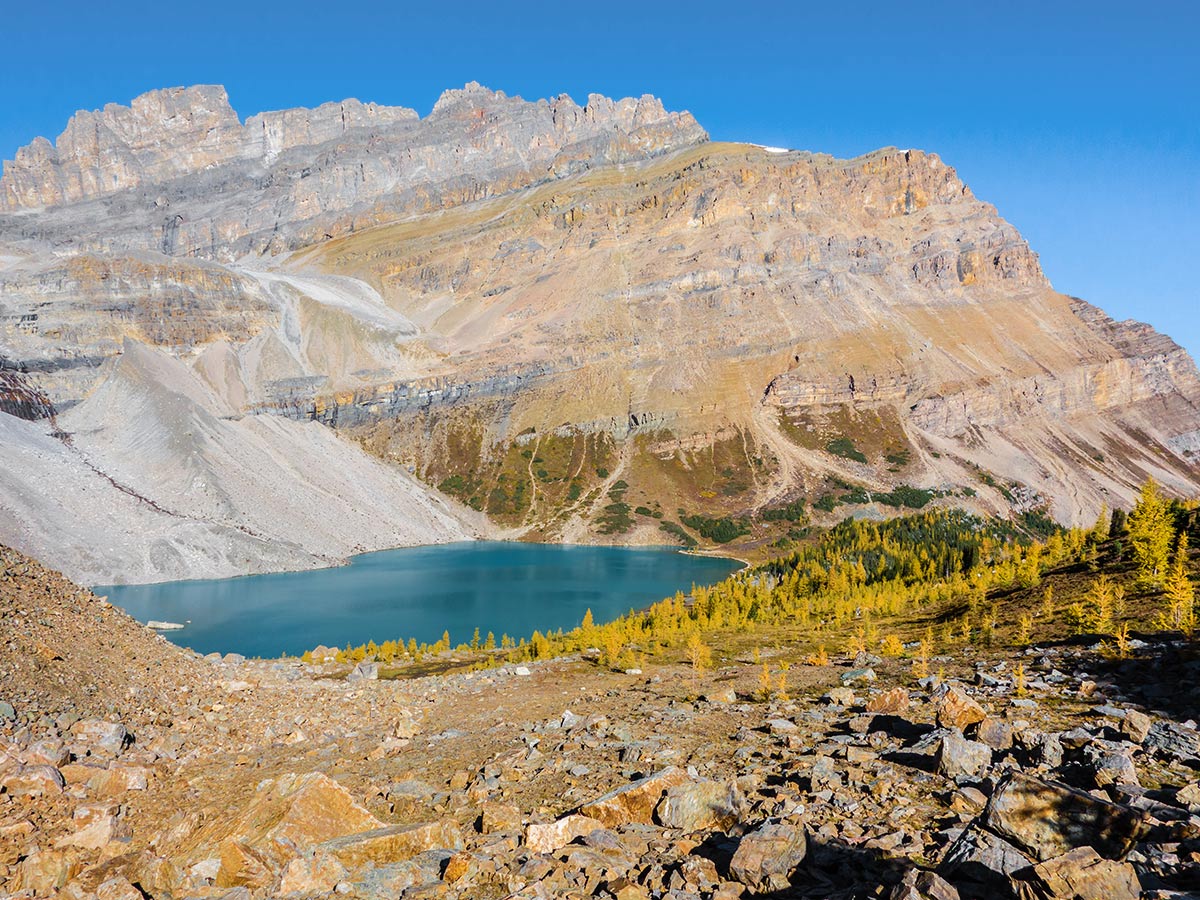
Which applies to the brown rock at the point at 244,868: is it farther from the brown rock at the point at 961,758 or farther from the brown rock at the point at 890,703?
the brown rock at the point at 890,703

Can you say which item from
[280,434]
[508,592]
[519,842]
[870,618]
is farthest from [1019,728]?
[280,434]

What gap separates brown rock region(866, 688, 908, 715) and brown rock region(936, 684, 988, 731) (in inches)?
85.5

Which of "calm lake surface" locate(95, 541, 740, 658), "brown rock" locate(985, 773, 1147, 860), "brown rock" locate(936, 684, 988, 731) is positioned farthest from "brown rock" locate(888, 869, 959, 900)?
"calm lake surface" locate(95, 541, 740, 658)

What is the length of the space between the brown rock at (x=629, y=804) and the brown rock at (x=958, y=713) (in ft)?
23.1

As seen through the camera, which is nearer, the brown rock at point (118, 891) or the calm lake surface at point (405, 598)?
the brown rock at point (118, 891)

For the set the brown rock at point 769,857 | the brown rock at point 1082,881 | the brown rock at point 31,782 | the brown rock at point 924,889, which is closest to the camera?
the brown rock at point 1082,881

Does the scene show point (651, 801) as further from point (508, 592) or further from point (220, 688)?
point (508, 592)

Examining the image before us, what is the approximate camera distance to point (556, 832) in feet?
37.4

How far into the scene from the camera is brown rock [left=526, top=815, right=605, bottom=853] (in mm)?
11250

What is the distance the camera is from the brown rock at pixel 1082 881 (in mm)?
6953

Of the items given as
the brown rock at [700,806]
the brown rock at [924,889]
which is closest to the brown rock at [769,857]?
the brown rock at [700,806]

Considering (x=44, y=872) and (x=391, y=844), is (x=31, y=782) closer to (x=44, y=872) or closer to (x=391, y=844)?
(x=44, y=872)

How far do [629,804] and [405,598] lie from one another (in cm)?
9162

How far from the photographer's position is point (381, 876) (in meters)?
11.0
